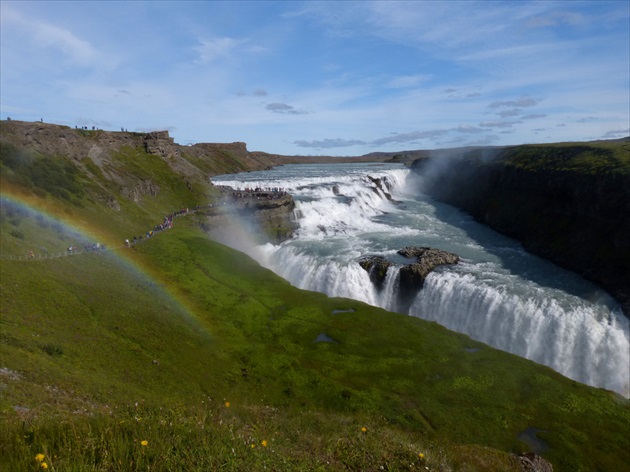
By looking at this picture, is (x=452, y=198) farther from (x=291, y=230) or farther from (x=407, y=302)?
(x=407, y=302)

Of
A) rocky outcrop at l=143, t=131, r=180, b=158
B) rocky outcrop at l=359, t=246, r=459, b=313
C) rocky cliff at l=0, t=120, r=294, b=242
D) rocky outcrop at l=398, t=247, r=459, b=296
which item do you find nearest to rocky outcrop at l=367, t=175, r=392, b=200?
rocky cliff at l=0, t=120, r=294, b=242

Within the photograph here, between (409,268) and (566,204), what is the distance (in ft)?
111

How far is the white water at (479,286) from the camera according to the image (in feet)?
133

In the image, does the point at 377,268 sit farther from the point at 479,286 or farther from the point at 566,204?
the point at 566,204

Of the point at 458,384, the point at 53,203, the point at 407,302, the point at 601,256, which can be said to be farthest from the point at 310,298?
the point at 601,256

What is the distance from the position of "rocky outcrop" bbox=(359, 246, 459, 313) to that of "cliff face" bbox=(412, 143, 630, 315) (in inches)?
681

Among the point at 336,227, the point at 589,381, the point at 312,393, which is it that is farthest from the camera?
the point at 336,227

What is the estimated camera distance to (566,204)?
6806 centimetres

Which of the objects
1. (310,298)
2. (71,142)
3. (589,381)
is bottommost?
(589,381)

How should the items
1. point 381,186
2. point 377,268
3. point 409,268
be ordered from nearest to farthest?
point 409,268, point 377,268, point 381,186

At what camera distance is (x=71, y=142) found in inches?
2901

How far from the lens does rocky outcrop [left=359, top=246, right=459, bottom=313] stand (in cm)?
5178

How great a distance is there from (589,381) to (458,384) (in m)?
15.7

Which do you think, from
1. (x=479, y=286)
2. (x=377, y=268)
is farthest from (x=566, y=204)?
(x=377, y=268)
